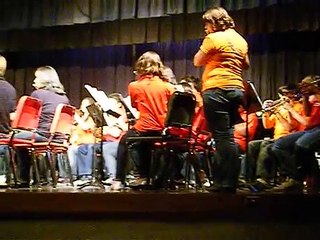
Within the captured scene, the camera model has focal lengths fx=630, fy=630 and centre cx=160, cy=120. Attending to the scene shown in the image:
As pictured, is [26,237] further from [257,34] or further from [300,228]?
[257,34]

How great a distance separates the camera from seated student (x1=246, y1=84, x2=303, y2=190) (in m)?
6.30

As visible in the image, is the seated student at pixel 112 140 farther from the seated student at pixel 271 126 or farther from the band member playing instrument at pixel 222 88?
the band member playing instrument at pixel 222 88

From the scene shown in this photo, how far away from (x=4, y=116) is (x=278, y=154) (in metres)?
2.65

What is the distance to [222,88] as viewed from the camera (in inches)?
196

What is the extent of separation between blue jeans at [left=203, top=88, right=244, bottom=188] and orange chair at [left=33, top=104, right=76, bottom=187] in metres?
1.73

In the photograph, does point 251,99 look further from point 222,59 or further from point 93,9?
point 93,9

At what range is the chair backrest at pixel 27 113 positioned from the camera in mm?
5852

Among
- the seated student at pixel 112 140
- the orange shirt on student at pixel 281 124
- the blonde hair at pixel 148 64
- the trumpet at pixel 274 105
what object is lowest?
the seated student at pixel 112 140

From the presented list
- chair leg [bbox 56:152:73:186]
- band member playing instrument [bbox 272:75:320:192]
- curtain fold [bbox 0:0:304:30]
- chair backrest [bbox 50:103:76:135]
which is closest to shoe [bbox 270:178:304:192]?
band member playing instrument [bbox 272:75:320:192]

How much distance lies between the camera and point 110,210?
469 centimetres

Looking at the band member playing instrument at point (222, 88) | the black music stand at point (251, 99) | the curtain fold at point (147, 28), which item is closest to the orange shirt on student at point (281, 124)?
the black music stand at point (251, 99)

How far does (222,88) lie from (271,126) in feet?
7.03

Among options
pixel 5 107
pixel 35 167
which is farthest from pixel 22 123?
pixel 35 167

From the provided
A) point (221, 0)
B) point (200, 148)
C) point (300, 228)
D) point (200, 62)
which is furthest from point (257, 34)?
point (300, 228)
